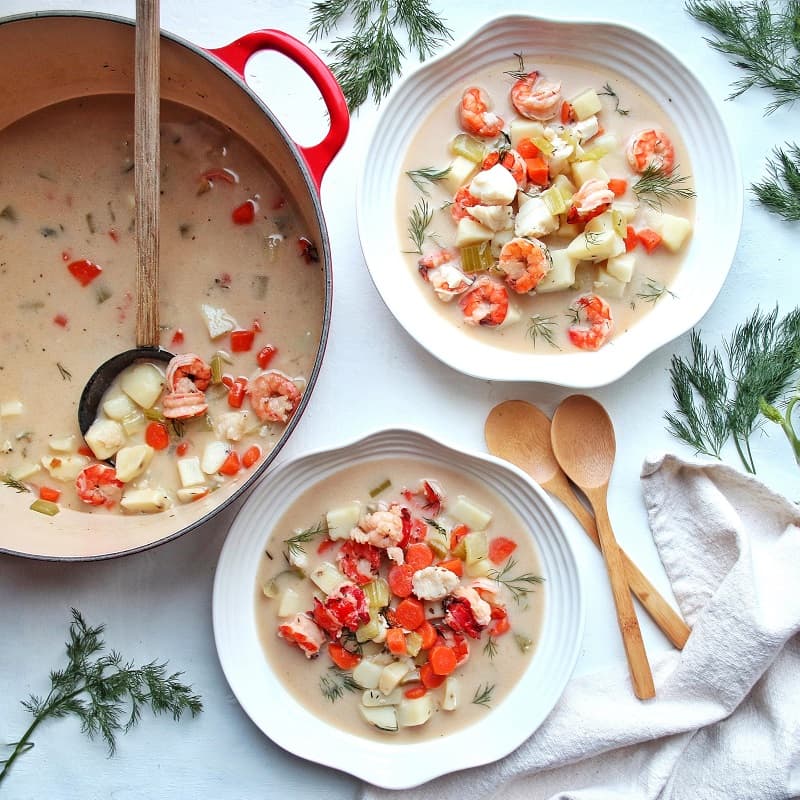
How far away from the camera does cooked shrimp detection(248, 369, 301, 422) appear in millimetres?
2180

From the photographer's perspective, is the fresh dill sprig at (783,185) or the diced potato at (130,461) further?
the fresh dill sprig at (783,185)

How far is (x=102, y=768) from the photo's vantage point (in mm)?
2346

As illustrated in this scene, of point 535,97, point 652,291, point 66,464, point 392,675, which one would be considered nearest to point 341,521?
point 392,675

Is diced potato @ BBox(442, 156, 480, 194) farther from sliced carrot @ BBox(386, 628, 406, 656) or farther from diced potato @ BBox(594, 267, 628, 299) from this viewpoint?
sliced carrot @ BBox(386, 628, 406, 656)

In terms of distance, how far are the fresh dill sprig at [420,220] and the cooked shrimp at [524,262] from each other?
0.24m

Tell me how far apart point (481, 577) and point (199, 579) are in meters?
0.81

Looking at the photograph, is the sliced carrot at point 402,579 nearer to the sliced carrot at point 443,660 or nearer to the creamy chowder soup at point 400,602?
the creamy chowder soup at point 400,602

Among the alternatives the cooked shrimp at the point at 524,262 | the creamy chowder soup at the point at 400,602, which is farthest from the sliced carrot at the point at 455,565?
the cooked shrimp at the point at 524,262

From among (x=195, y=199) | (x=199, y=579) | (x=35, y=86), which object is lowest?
(x=199, y=579)

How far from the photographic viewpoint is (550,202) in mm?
2246

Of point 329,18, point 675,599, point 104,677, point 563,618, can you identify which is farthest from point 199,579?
point 329,18

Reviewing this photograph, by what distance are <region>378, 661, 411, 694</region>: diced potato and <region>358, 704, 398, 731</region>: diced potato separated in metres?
0.06

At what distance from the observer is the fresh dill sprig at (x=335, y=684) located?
230cm

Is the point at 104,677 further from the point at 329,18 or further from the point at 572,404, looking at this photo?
the point at 329,18
